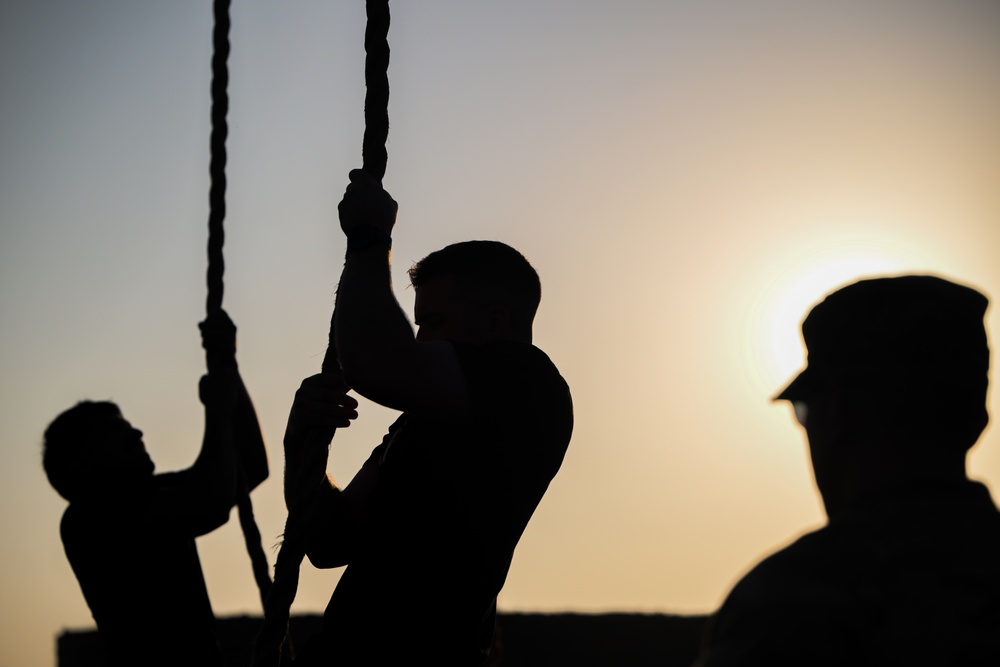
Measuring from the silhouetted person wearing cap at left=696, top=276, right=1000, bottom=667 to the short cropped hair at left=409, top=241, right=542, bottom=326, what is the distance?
1330 millimetres

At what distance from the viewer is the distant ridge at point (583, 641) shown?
28.8 ft

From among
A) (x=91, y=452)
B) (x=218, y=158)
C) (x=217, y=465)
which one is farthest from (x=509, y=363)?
(x=91, y=452)

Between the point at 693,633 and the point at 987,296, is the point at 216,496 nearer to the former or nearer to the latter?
the point at 987,296

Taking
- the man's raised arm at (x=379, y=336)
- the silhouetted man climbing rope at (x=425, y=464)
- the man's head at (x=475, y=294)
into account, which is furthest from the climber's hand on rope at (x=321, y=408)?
the man's head at (x=475, y=294)

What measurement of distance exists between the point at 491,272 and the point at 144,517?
1778 mm

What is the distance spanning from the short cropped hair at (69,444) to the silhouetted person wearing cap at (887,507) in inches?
123

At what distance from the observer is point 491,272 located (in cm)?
274

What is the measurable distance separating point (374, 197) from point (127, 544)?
2017 millimetres

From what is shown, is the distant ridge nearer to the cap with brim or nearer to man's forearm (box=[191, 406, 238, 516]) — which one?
man's forearm (box=[191, 406, 238, 516])

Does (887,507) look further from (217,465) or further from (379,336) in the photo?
(217,465)

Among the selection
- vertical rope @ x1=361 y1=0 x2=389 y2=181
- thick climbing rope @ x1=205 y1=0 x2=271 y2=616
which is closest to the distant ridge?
thick climbing rope @ x1=205 y1=0 x2=271 y2=616

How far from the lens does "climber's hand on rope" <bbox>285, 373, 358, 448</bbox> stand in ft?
7.70

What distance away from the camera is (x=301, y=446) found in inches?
95.6

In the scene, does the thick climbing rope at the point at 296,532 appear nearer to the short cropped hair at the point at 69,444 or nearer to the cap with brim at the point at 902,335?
the cap with brim at the point at 902,335
